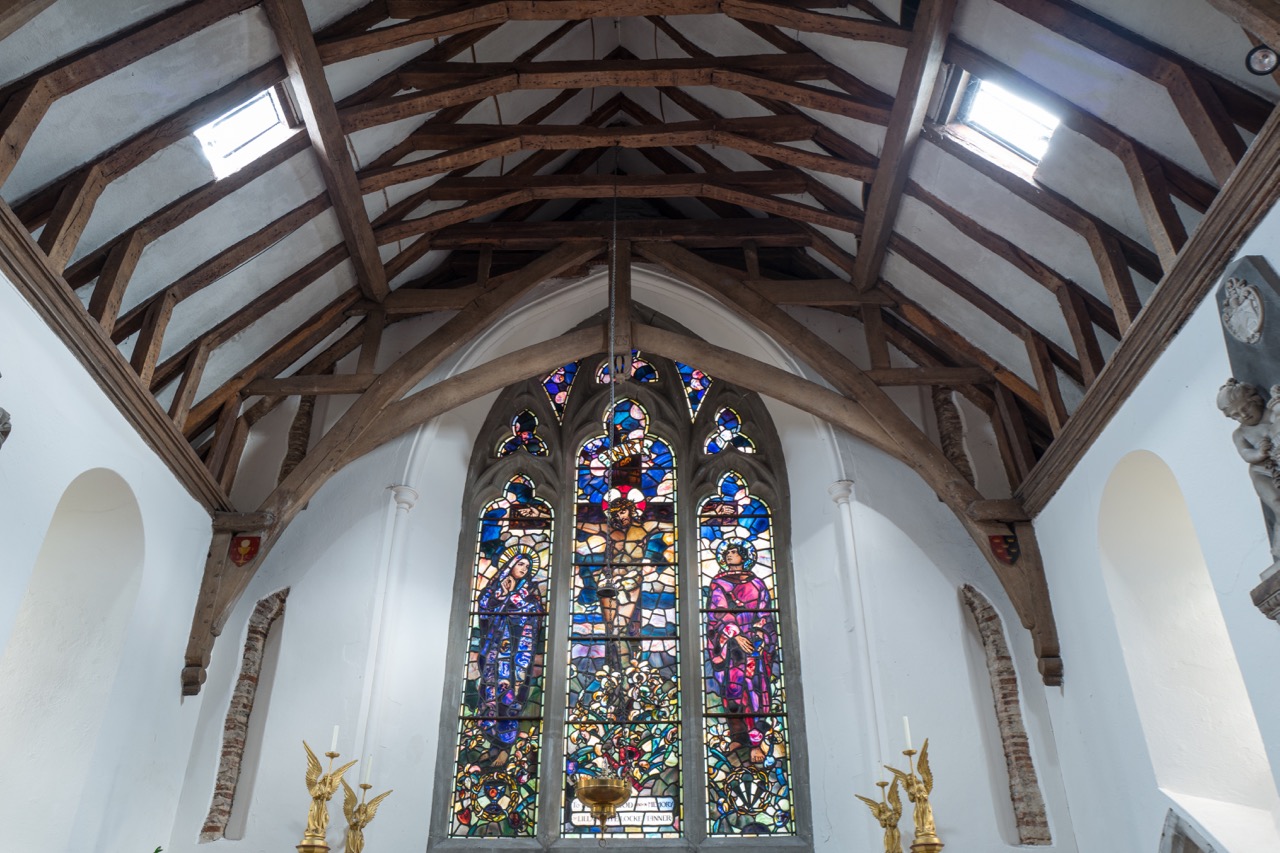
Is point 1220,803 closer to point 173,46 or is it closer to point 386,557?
point 386,557

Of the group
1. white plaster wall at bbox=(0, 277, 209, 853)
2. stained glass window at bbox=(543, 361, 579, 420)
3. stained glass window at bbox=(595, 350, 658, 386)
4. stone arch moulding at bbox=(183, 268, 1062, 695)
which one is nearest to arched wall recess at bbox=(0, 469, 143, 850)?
white plaster wall at bbox=(0, 277, 209, 853)

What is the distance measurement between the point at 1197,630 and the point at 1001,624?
1352mm

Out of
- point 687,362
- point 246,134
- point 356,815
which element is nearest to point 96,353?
point 246,134

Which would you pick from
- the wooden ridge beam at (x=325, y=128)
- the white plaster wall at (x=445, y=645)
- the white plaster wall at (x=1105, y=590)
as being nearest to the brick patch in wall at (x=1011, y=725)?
Result: the white plaster wall at (x=445, y=645)

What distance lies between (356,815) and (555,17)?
4668 mm

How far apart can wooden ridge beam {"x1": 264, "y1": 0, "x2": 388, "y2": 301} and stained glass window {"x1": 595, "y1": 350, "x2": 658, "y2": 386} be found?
2.18m

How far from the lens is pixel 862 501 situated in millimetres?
Result: 7637

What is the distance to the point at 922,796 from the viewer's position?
242 inches

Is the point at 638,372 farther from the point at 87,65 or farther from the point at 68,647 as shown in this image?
the point at 87,65

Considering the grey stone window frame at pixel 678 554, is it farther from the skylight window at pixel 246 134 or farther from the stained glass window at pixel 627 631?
the skylight window at pixel 246 134

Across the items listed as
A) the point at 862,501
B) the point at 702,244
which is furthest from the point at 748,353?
the point at 862,501

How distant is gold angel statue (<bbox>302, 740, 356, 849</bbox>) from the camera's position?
6105 mm

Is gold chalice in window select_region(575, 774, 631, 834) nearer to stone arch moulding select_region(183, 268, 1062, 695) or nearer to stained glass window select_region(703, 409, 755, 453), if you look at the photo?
stone arch moulding select_region(183, 268, 1062, 695)

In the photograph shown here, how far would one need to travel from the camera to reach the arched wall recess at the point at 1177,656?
545 centimetres
